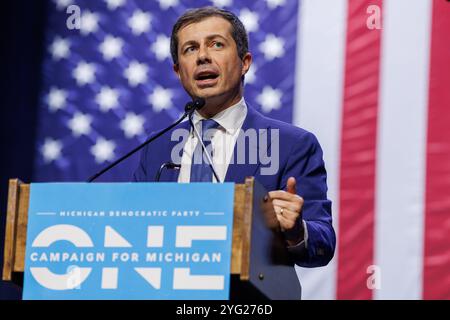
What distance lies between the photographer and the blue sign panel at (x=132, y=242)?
90.3 inches

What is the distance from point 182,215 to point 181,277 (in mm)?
137

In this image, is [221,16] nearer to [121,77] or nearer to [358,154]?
[358,154]

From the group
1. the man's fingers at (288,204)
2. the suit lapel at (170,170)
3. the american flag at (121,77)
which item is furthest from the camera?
the american flag at (121,77)

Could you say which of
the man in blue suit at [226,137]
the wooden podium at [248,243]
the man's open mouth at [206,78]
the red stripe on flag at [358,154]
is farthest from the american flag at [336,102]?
the wooden podium at [248,243]

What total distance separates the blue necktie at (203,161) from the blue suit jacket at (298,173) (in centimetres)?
6

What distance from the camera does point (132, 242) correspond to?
7.66 ft

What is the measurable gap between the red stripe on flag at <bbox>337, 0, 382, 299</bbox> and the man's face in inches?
35.3

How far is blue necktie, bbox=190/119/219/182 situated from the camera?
3143 mm

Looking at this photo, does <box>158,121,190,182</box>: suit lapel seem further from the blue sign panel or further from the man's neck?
the blue sign panel

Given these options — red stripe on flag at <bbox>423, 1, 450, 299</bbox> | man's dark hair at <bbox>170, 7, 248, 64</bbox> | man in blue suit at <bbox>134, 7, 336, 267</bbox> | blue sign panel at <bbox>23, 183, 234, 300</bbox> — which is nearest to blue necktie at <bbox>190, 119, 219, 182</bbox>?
man in blue suit at <bbox>134, 7, 336, 267</bbox>

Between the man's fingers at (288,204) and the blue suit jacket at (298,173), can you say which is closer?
the man's fingers at (288,204)

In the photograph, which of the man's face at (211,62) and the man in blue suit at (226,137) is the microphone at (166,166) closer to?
the man in blue suit at (226,137)

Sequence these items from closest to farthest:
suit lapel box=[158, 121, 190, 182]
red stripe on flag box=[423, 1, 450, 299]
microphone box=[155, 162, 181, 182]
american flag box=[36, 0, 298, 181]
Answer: microphone box=[155, 162, 181, 182]
suit lapel box=[158, 121, 190, 182]
red stripe on flag box=[423, 1, 450, 299]
american flag box=[36, 0, 298, 181]

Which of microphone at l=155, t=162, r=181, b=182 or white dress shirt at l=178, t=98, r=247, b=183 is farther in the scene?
white dress shirt at l=178, t=98, r=247, b=183
